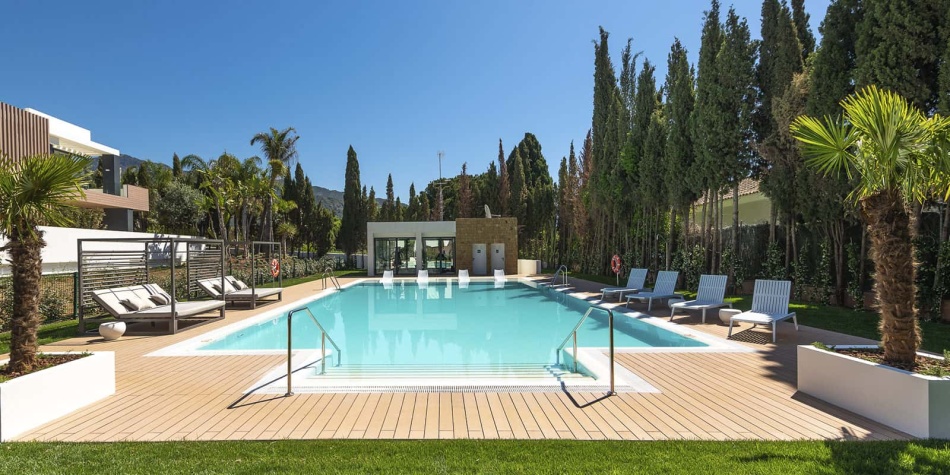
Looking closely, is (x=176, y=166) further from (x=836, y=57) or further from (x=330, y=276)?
(x=836, y=57)

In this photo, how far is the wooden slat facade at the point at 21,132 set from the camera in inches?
660

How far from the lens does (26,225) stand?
432 centimetres

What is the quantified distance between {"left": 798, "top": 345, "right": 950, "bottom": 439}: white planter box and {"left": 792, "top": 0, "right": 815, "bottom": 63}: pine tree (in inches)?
443

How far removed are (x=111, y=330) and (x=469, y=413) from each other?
7122 millimetres

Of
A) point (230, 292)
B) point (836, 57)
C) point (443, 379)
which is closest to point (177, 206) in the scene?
point (230, 292)

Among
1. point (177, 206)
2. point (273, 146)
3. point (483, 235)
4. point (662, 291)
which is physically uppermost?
point (273, 146)

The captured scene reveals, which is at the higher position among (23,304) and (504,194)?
(504,194)

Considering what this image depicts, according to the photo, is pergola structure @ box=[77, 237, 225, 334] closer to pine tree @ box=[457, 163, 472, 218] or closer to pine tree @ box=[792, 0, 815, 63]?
pine tree @ box=[792, 0, 815, 63]

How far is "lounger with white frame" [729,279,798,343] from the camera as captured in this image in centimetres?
782

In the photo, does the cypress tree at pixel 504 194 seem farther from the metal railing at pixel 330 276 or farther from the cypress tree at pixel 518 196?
the metal railing at pixel 330 276

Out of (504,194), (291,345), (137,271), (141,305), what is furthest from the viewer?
(504,194)

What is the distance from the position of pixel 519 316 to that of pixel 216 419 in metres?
8.70

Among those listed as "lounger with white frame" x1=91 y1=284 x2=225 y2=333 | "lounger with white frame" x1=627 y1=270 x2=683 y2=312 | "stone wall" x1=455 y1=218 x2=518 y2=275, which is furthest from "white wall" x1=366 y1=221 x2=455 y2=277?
"lounger with white frame" x1=91 y1=284 x2=225 y2=333

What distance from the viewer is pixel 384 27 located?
15.3 m
